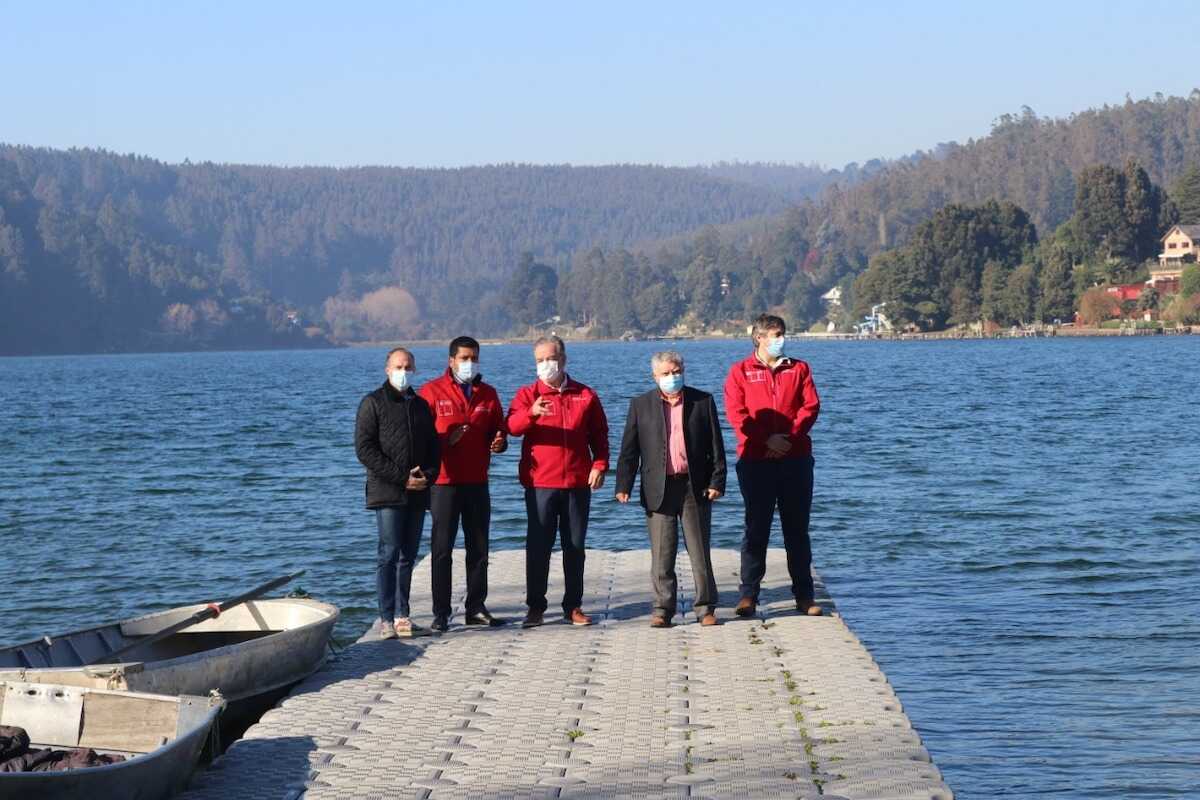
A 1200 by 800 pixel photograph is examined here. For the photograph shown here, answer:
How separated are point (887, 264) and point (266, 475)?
521 ft

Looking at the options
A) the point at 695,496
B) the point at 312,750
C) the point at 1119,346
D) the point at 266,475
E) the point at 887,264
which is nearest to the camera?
the point at 312,750

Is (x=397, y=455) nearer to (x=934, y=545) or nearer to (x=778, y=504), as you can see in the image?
(x=778, y=504)

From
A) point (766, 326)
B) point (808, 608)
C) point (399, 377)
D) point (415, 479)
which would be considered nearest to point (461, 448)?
point (415, 479)

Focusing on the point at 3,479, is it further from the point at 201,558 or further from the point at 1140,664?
the point at 1140,664

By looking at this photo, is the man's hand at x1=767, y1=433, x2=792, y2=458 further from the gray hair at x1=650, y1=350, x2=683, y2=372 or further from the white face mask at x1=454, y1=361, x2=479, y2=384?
the white face mask at x1=454, y1=361, x2=479, y2=384

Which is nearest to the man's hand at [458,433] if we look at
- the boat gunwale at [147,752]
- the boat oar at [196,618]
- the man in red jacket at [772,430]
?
the boat oar at [196,618]

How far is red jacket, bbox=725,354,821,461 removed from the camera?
40.2 ft

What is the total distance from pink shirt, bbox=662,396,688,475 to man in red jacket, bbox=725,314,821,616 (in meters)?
0.39

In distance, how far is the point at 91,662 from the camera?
1109cm

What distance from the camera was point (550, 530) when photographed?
1234 cm

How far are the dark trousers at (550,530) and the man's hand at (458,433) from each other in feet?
2.18

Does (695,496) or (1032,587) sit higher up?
(695,496)

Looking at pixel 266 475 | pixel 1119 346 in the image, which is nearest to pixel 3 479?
pixel 266 475

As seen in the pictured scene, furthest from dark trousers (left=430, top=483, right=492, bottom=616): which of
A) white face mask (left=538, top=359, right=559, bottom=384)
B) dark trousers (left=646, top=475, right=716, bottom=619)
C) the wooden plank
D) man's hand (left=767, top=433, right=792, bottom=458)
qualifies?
the wooden plank
